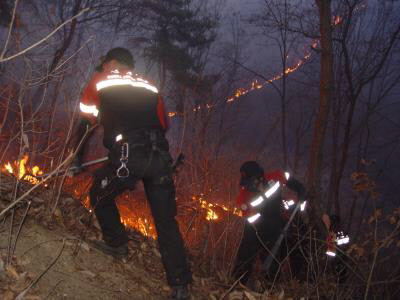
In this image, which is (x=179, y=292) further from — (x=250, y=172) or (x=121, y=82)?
(x=250, y=172)

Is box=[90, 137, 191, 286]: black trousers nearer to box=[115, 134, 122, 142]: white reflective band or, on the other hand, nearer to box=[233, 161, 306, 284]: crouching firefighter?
box=[115, 134, 122, 142]: white reflective band

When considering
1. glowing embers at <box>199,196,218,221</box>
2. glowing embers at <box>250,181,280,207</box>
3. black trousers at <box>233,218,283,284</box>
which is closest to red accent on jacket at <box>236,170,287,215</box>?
glowing embers at <box>250,181,280,207</box>

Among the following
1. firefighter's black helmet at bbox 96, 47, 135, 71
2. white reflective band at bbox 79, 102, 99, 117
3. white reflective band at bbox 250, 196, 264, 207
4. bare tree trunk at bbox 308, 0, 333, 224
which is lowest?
white reflective band at bbox 250, 196, 264, 207

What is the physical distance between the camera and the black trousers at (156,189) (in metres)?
3.16

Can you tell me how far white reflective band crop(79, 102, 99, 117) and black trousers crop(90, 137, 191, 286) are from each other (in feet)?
1.26

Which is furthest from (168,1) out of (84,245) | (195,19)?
(84,245)

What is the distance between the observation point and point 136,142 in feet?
10.4

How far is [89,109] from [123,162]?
2.00ft

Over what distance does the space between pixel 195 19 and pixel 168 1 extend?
5.38 feet

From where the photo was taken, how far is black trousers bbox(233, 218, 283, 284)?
4.99 meters

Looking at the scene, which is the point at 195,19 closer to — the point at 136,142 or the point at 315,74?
the point at 315,74

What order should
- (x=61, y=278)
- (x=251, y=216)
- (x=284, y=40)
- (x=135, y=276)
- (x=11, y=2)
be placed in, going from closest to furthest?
(x=61, y=278) → (x=135, y=276) → (x=251, y=216) → (x=11, y=2) → (x=284, y=40)

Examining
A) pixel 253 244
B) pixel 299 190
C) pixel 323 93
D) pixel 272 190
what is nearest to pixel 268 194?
pixel 272 190

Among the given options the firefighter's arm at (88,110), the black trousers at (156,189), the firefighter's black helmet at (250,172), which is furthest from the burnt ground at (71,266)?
the firefighter's black helmet at (250,172)
